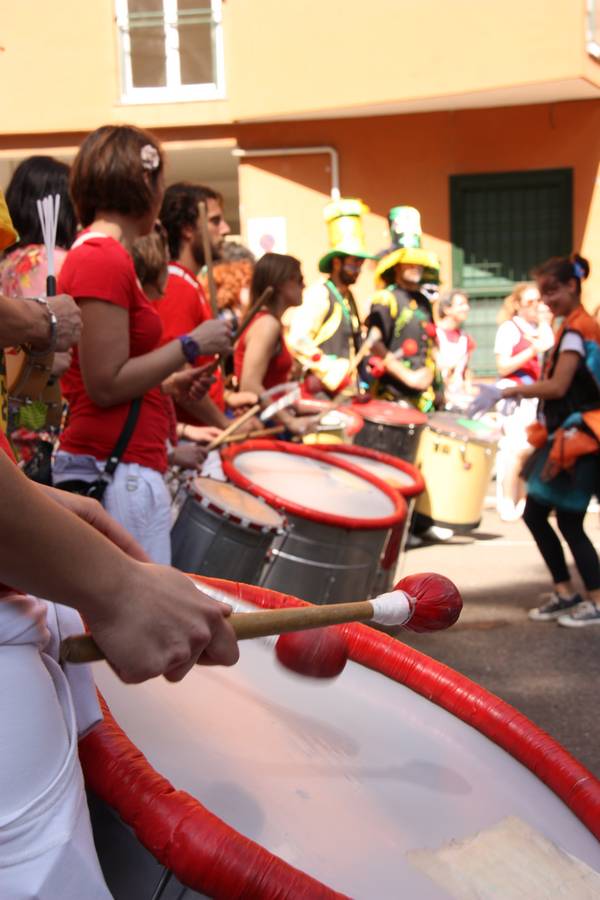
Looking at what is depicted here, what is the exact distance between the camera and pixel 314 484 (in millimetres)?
3953

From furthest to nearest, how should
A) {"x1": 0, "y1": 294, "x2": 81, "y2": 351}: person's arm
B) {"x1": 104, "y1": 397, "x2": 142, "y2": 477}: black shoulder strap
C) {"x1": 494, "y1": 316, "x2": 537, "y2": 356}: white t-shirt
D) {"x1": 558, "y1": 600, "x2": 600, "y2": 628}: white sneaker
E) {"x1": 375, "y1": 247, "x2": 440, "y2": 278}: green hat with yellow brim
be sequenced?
{"x1": 494, "y1": 316, "x2": 537, "y2": 356}: white t-shirt, {"x1": 375, "y1": 247, "x2": 440, "y2": 278}: green hat with yellow brim, {"x1": 558, "y1": 600, "x2": 600, "y2": 628}: white sneaker, {"x1": 104, "y1": 397, "x2": 142, "y2": 477}: black shoulder strap, {"x1": 0, "y1": 294, "x2": 81, "y2": 351}: person's arm

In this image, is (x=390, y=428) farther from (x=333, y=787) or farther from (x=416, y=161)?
(x=416, y=161)

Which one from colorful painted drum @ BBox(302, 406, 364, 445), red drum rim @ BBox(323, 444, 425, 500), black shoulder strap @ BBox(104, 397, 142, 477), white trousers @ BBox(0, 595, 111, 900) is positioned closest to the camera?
white trousers @ BBox(0, 595, 111, 900)

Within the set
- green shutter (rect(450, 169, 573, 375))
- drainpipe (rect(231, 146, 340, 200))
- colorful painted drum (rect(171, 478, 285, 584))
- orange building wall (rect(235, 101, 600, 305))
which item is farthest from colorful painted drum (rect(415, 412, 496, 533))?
green shutter (rect(450, 169, 573, 375))

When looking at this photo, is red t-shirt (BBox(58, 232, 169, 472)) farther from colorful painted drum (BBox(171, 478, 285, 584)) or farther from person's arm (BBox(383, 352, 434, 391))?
person's arm (BBox(383, 352, 434, 391))

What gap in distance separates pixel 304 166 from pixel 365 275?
4.14 feet

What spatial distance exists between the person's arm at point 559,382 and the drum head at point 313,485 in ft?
3.43

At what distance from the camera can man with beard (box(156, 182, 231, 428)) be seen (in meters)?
3.79

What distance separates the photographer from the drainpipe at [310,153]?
11648 mm

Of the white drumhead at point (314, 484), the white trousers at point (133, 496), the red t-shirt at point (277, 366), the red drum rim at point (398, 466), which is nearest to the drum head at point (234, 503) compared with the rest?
the white drumhead at point (314, 484)

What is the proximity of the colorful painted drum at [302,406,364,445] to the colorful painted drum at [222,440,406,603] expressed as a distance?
1462mm

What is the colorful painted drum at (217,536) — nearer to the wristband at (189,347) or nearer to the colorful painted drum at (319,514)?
the colorful painted drum at (319,514)

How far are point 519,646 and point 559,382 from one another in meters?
1.14

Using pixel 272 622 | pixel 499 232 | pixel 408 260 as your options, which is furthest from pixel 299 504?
pixel 499 232
